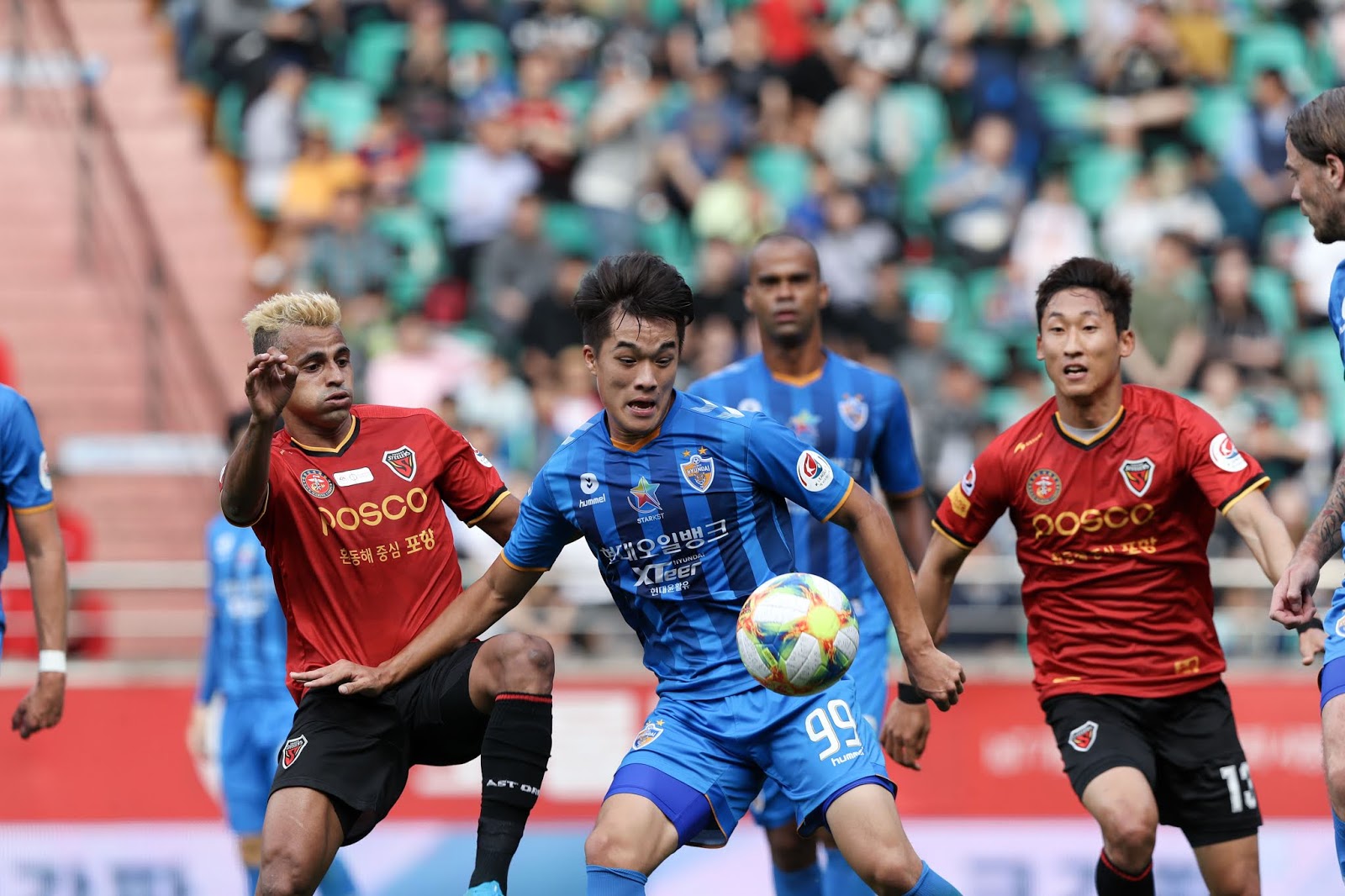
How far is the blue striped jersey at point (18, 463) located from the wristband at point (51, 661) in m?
0.19

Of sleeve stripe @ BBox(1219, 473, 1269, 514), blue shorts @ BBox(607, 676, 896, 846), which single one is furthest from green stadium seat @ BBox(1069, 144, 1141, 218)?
blue shorts @ BBox(607, 676, 896, 846)

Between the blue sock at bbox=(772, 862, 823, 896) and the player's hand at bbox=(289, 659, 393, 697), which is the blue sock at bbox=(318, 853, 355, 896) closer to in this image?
the blue sock at bbox=(772, 862, 823, 896)

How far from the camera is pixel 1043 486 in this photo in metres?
6.54

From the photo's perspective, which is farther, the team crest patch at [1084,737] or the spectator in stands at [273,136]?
the spectator in stands at [273,136]

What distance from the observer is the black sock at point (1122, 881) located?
637 cm

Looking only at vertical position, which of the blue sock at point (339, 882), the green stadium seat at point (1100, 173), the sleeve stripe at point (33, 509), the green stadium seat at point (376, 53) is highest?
the green stadium seat at point (376, 53)

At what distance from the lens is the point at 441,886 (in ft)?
31.9

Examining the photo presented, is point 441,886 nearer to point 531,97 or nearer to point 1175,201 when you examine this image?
point 531,97

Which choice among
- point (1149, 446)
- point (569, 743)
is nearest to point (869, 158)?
point (569, 743)

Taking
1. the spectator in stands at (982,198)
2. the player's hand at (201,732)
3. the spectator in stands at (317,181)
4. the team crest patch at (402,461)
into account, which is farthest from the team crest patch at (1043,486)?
the spectator in stands at (317,181)

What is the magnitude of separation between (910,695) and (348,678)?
6.90 feet

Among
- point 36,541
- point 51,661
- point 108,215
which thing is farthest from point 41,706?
point 108,215

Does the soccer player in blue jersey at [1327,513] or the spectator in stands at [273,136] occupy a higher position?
the spectator in stands at [273,136]

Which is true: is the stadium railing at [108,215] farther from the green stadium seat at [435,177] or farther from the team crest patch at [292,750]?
the team crest patch at [292,750]
